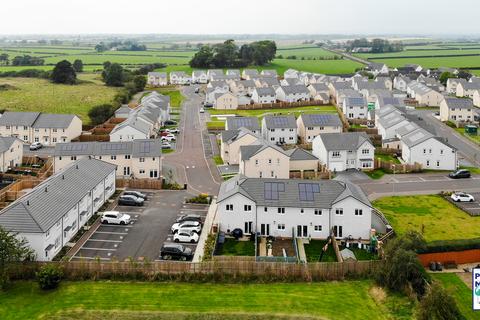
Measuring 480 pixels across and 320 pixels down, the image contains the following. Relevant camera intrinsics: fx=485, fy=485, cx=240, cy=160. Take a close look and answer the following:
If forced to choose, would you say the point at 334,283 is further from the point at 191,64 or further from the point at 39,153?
the point at 191,64

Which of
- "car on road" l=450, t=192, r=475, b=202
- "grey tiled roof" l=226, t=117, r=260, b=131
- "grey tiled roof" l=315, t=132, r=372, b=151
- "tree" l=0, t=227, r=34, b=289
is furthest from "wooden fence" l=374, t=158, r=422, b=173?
"tree" l=0, t=227, r=34, b=289

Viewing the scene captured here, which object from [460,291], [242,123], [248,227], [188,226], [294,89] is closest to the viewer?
[460,291]

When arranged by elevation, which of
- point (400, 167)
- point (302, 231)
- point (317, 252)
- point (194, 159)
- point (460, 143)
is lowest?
point (317, 252)

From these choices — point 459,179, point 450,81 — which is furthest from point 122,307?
point 450,81

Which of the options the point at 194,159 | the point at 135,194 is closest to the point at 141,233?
the point at 135,194

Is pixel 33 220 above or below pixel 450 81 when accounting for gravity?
below

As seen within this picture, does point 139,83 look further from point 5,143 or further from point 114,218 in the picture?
point 114,218
